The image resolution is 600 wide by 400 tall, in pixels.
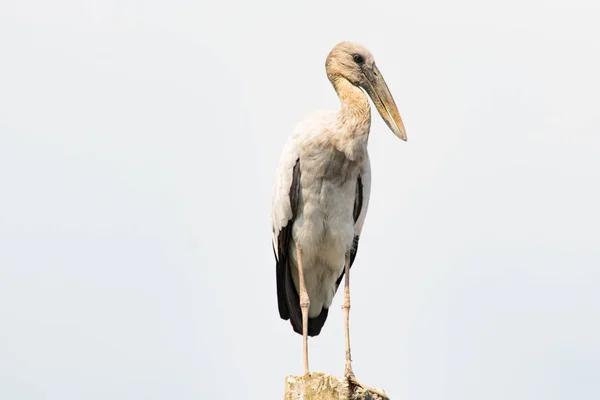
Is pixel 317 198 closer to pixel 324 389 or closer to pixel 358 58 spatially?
pixel 358 58

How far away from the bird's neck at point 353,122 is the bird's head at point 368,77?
6.0 inches

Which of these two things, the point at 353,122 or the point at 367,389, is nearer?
the point at 367,389

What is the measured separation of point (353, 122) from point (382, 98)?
0.69 metres

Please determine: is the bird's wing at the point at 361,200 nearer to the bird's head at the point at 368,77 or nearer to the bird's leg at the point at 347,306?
the bird's leg at the point at 347,306

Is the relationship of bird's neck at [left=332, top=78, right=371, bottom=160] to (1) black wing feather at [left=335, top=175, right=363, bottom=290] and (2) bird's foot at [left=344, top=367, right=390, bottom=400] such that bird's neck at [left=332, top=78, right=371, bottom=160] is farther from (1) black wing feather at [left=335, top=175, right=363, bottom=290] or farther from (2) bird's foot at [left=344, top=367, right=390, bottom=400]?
(2) bird's foot at [left=344, top=367, right=390, bottom=400]

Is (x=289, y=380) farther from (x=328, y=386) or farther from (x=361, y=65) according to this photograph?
(x=361, y=65)

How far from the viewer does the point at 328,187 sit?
11.3 m

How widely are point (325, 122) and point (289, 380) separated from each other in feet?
9.91

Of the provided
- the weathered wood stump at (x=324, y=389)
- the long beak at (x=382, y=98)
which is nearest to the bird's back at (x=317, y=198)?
the long beak at (x=382, y=98)

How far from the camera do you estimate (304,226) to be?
37.8ft

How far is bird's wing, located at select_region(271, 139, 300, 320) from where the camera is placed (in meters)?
11.4

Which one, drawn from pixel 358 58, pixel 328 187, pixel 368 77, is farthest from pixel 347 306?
pixel 358 58

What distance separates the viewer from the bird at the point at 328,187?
447 inches

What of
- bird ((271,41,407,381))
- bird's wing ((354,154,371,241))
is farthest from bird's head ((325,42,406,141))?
bird's wing ((354,154,371,241))
